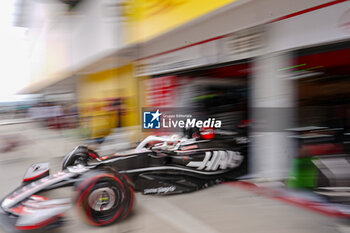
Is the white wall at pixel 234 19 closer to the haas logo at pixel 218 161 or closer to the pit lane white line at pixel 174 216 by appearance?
the haas logo at pixel 218 161

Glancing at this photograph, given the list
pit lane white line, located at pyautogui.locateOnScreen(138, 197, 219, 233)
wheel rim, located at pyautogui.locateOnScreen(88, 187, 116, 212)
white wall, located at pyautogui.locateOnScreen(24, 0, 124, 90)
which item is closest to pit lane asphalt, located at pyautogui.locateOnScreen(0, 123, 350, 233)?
pit lane white line, located at pyautogui.locateOnScreen(138, 197, 219, 233)

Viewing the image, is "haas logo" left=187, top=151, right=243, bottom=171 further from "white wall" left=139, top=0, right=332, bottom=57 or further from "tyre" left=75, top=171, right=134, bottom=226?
"white wall" left=139, top=0, right=332, bottom=57

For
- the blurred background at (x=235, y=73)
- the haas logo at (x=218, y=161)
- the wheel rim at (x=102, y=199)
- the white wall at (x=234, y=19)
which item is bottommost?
the wheel rim at (x=102, y=199)

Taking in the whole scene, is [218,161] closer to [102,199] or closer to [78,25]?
[102,199]

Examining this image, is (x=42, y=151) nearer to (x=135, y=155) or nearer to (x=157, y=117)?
(x=157, y=117)

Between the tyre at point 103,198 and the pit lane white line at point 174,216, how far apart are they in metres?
0.29

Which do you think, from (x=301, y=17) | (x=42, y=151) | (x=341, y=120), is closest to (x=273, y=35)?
(x=301, y=17)

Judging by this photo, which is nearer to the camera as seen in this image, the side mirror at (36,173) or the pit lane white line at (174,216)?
the pit lane white line at (174,216)

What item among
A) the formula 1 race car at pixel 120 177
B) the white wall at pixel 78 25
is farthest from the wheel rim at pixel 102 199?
the white wall at pixel 78 25

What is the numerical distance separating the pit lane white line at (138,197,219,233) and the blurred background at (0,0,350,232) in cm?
10

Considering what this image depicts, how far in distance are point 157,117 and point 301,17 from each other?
2183mm

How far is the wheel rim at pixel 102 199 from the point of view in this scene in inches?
69.5

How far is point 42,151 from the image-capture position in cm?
423

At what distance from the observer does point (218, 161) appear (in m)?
2.56
